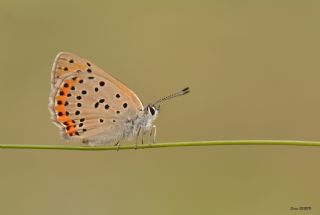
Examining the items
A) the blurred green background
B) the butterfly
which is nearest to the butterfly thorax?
the butterfly

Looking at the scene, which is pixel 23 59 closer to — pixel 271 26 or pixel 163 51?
pixel 163 51

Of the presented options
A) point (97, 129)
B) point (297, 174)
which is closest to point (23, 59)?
point (297, 174)

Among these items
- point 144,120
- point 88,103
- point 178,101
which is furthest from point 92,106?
point 178,101

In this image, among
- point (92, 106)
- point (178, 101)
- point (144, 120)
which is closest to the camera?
point (92, 106)

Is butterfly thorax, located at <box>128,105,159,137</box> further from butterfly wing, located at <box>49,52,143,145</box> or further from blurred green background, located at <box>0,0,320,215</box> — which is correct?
blurred green background, located at <box>0,0,320,215</box>

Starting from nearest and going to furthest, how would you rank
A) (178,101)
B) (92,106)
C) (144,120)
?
(92,106), (144,120), (178,101)

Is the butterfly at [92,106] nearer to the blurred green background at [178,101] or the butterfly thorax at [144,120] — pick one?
the butterfly thorax at [144,120]

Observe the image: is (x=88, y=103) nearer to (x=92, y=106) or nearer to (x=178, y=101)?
(x=92, y=106)
